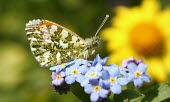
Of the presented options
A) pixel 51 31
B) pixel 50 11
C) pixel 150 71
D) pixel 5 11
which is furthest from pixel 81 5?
pixel 51 31

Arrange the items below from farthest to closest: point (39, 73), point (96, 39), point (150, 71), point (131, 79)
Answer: point (39, 73)
point (150, 71)
point (96, 39)
point (131, 79)

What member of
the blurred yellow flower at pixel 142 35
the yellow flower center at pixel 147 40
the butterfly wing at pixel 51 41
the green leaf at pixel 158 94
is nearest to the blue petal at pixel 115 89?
the green leaf at pixel 158 94

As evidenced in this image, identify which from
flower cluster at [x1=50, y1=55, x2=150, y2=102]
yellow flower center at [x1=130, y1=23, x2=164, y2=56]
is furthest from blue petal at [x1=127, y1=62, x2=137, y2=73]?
yellow flower center at [x1=130, y1=23, x2=164, y2=56]

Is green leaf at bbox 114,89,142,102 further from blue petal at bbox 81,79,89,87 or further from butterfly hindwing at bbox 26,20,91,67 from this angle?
butterfly hindwing at bbox 26,20,91,67

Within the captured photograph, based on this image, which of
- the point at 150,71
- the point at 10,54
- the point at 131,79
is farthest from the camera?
the point at 10,54

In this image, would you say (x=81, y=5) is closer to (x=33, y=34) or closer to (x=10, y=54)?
(x=10, y=54)

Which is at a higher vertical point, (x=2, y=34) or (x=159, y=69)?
(x=2, y=34)
